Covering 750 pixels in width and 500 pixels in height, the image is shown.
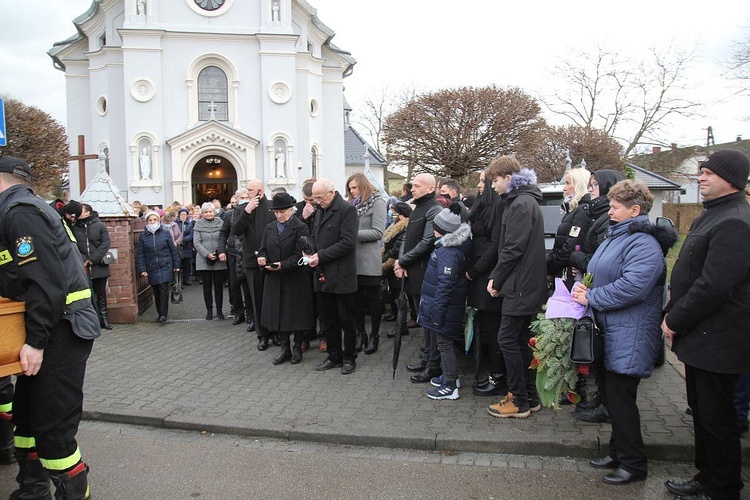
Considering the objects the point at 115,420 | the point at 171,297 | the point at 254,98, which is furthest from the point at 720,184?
the point at 254,98

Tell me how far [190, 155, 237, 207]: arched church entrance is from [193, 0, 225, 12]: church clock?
24.1 ft

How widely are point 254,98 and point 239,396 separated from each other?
2477 centimetres

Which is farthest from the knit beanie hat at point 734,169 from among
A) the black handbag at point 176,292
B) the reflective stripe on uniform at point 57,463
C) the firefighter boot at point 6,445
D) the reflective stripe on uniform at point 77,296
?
the black handbag at point 176,292

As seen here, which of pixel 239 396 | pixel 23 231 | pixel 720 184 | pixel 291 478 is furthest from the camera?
pixel 239 396

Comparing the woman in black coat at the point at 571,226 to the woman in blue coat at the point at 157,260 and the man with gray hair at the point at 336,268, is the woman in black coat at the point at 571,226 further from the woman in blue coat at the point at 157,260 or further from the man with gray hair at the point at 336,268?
the woman in blue coat at the point at 157,260

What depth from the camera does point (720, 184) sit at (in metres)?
3.70

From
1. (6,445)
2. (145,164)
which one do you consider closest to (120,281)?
(6,445)

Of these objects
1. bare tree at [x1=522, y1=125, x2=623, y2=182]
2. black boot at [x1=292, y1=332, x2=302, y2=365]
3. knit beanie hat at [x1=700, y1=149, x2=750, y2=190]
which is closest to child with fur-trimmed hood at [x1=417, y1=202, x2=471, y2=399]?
black boot at [x1=292, y1=332, x2=302, y2=365]

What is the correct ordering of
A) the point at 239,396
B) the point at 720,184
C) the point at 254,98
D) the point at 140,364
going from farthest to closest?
the point at 254,98
the point at 140,364
the point at 239,396
the point at 720,184

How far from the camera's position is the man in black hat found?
3.49 meters

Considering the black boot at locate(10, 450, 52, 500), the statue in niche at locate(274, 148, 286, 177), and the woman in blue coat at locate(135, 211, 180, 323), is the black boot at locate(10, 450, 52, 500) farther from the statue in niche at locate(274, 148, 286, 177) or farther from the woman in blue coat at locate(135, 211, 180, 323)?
the statue in niche at locate(274, 148, 286, 177)

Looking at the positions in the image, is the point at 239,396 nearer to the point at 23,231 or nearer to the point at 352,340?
the point at 352,340

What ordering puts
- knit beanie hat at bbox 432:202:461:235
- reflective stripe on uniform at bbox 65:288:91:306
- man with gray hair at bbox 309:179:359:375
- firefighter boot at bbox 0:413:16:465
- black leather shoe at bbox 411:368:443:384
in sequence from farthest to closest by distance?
man with gray hair at bbox 309:179:359:375, black leather shoe at bbox 411:368:443:384, knit beanie hat at bbox 432:202:461:235, firefighter boot at bbox 0:413:16:465, reflective stripe on uniform at bbox 65:288:91:306

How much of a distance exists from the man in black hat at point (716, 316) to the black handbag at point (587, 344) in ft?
1.56
